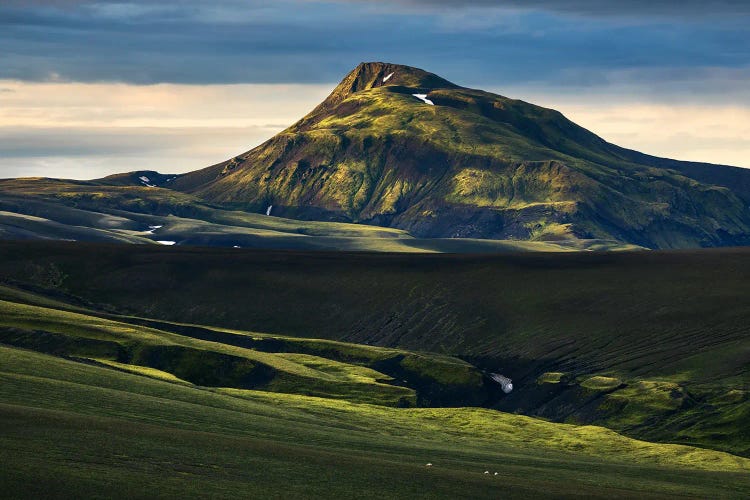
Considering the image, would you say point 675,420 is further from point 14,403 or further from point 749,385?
point 14,403

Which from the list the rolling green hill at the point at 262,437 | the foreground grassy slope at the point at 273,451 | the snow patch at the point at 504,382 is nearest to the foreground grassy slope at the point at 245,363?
the rolling green hill at the point at 262,437

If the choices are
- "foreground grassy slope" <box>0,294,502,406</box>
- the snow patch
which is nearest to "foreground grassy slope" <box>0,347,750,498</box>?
"foreground grassy slope" <box>0,294,502,406</box>

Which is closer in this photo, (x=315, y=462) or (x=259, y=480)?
(x=259, y=480)

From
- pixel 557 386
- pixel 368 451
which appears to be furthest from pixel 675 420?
pixel 368 451

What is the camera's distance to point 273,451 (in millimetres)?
67750

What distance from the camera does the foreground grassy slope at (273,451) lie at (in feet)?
176

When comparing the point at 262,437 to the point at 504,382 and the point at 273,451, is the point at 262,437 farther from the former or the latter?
the point at 504,382

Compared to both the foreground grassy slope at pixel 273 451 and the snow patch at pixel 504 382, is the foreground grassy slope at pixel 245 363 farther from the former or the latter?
the foreground grassy slope at pixel 273 451

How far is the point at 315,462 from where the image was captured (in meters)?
66.2

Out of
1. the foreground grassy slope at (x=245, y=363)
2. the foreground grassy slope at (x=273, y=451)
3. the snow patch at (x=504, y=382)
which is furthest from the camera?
the snow patch at (x=504, y=382)

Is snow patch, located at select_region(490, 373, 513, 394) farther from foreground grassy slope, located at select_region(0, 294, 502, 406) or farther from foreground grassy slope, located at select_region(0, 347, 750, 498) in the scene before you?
foreground grassy slope, located at select_region(0, 347, 750, 498)

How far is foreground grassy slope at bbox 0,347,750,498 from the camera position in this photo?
53750mm

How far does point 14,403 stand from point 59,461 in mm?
18461

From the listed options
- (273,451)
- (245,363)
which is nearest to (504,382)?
(245,363)
